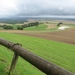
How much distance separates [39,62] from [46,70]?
32cm

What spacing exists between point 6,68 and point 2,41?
3.28ft

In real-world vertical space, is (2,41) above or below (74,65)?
above

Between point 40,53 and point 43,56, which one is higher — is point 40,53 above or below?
below

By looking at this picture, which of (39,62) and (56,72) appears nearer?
(56,72)

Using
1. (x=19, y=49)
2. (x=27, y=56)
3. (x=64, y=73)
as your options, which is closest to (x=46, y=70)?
(x=64, y=73)

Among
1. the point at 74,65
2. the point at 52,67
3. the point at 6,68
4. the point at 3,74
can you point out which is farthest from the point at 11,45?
the point at 74,65

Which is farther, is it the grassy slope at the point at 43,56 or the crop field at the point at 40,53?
the crop field at the point at 40,53

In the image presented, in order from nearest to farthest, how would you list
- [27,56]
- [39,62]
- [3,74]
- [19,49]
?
[39,62] < [27,56] < [19,49] < [3,74]

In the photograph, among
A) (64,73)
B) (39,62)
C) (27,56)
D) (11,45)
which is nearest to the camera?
(64,73)

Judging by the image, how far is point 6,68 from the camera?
→ 6.53m

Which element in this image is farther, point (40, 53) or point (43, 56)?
point (40, 53)

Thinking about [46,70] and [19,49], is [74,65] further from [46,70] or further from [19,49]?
[46,70]

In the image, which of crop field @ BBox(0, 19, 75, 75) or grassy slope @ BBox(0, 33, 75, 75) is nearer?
grassy slope @ BBox(0, 33, 75, 75)

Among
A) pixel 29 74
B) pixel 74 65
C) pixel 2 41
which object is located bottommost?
pixel 74 65
